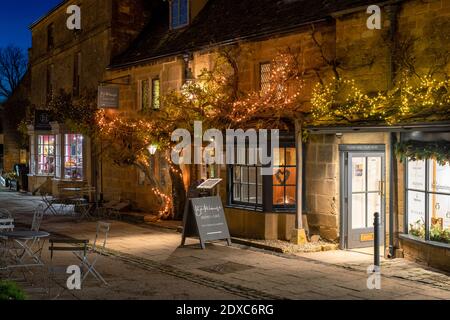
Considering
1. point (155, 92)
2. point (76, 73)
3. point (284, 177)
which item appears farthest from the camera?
point (76, 73)

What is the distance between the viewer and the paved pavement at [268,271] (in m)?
8.77

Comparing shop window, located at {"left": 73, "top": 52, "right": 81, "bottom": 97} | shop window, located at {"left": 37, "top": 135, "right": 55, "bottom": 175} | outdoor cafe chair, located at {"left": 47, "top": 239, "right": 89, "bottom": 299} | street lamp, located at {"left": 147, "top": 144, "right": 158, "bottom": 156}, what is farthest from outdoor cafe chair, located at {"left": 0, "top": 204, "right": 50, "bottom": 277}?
shop window, located at {"left": 37, "top": 135, "right": 55, "bottom": 175}

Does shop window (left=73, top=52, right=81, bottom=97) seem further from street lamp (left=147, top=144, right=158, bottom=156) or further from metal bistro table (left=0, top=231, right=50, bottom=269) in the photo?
metal bistro table (left=0, top=231, right=50, bottom=269)

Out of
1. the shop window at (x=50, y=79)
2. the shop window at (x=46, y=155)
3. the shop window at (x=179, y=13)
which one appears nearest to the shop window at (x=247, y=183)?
the shop window at (x=179, y=13)

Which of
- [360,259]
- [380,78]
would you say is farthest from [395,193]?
[380,78]

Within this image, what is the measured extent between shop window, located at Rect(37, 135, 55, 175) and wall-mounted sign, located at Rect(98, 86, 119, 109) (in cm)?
712

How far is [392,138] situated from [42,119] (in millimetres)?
18624

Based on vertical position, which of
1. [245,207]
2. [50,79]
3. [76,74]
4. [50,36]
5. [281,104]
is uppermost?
[50,36]

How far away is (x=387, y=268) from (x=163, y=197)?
8560mm

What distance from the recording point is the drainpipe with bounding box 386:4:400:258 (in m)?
11.4

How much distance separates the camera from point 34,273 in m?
9.98

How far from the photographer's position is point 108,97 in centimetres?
2070

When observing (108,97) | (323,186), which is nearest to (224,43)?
(323,186)

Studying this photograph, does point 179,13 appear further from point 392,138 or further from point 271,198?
point 392,138
